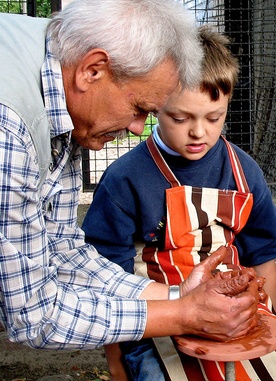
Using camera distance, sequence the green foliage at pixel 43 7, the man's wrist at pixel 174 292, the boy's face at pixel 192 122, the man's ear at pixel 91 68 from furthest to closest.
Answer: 1. the green foliage at pixel 43 7
2. the boy's face at pixel 192 122
3. the man's wrist at pixel 174 292
4. the man's ear at pixel 91 68

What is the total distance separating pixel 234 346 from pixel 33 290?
61 cm

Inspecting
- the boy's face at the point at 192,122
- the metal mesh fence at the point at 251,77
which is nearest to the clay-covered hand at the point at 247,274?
the boy's face at the point at 192,122

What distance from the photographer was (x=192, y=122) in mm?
2531

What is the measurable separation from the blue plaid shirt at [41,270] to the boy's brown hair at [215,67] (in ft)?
1.84

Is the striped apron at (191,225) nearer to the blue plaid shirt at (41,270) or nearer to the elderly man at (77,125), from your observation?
the blue plaid shirt at (41,270)

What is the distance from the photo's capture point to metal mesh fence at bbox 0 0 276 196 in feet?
17.0

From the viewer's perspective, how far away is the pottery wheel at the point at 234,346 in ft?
6.55

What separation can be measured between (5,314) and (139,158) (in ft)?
2.79

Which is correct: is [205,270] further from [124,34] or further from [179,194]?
[124,34]

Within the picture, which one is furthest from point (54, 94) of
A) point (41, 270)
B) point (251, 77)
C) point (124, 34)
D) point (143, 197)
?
point (251, 77)

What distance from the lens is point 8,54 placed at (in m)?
1.94

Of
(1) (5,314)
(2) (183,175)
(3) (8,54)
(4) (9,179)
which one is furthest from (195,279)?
(3) (8,54)

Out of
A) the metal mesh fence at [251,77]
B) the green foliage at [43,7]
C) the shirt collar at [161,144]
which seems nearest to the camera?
the shirt collar at [161,144]

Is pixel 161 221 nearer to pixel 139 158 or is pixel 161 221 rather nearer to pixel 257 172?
pixel 139 158
